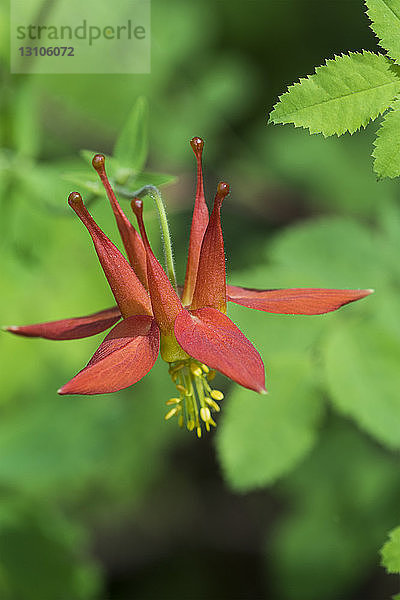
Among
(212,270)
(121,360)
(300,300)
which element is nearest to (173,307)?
(212,270)

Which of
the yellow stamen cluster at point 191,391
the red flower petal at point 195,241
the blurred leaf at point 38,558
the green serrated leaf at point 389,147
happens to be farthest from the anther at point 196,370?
the blurred leaf at point 38,558

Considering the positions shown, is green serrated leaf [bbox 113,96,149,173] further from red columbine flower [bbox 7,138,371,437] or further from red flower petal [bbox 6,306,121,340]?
red flower petal [bbox 6,306,121,340]

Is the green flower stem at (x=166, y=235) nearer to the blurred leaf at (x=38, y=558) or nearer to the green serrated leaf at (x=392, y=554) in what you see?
the green serrated leaf at (x=392, y=554)

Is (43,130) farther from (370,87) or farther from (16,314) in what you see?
(370,87)

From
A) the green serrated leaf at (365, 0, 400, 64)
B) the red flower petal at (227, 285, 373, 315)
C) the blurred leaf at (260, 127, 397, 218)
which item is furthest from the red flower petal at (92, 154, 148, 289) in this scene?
the blurred leaf at (260, 127, 397, 218)

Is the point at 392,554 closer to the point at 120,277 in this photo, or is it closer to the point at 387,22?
the point at 120,277

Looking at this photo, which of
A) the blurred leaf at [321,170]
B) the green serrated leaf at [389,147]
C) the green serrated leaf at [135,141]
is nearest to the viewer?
the green serrated leaf at [389,147]
